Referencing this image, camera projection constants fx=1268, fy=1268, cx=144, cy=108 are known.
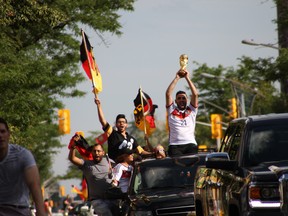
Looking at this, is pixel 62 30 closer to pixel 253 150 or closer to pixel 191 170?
pixel 191 170

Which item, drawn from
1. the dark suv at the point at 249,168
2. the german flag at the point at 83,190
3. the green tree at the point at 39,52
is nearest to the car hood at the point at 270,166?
the dark suv at the point at 249,168

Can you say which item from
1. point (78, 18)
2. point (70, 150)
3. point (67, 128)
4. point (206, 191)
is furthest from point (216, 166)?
point (67, 128)

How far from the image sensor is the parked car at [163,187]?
1781 cm

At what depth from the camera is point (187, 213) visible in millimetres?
17781

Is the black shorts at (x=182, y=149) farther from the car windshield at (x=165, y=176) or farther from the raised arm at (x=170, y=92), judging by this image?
the car windshield at (x=165, y=176)

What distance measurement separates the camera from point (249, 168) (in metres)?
12.0

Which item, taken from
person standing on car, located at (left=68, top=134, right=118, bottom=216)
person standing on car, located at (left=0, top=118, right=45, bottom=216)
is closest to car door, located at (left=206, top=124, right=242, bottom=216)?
person standing on car, located at (left=0, top=118, right=45, bottom=216)

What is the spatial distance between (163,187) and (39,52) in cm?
3027

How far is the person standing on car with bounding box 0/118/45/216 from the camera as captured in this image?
10562 millimetres

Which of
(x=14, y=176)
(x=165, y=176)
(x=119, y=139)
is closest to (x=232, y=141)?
(x=14, y=176)

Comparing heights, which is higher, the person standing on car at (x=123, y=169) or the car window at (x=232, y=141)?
the car window at (x=232, y=141)

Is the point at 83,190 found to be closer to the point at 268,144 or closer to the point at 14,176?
the point at 268,144

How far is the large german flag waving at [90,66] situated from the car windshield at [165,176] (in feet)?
18.7

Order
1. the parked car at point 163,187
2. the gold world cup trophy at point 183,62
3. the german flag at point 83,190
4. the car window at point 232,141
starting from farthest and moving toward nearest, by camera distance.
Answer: the german flag at point 83,190 < the gold world cup trophy at point 183,62 < the parked car at point 163,187 < the car window at point 232,141
